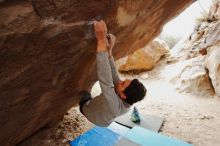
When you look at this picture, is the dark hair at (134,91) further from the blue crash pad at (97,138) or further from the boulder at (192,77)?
the boulder at (192,77)

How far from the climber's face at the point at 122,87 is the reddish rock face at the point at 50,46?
0.50 meters

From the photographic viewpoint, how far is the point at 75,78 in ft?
9.55

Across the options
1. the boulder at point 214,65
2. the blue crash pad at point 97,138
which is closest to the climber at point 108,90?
the blue crash pad at point 97,138

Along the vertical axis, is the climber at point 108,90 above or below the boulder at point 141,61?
above

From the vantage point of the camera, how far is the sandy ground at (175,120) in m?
4.02

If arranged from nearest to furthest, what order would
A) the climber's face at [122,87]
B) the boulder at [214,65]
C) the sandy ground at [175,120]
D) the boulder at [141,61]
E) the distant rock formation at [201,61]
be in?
the climber's face at [122,87] < the sandy ground at [175,120] < the boulder at [214,65] < the distant rock formation at [201,61] < the boulder at [141,61]

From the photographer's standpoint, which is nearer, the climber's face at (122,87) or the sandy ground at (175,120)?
the climber's face at (122,87)

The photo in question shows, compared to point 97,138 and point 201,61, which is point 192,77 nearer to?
point 201,61

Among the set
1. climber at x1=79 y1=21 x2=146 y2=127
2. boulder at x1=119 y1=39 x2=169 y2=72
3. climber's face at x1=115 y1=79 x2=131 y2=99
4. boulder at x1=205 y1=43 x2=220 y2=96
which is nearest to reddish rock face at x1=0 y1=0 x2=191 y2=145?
climber at x1=79 y1=21 x2=146 y2=127

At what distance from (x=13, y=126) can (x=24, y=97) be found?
0.55m

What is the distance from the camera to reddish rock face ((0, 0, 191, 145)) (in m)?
1.63

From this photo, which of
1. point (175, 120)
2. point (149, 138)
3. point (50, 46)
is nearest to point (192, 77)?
point (175, 120)

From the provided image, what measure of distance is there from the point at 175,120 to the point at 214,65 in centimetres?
211

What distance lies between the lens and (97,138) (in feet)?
13.3
